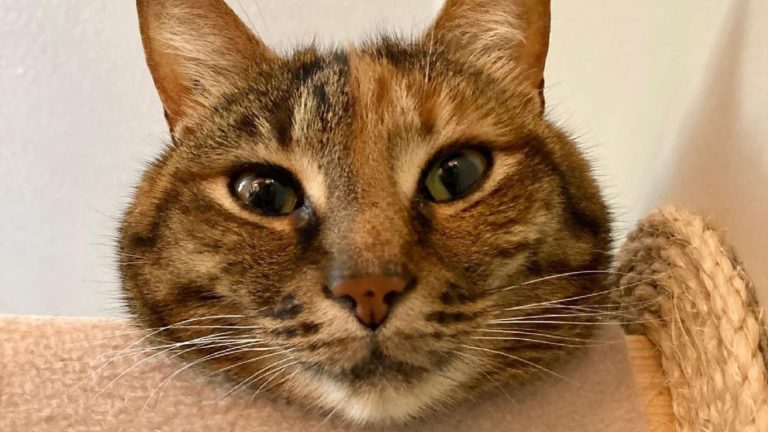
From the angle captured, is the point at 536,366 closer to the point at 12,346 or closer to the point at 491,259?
the point at 491,259

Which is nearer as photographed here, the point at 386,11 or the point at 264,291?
the point at 264,291

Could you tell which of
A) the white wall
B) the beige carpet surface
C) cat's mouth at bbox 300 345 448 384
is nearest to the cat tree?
the beige carpet surface

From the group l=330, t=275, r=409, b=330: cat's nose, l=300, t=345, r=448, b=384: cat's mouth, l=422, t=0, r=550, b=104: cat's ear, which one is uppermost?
l=422, t=0, r=550, b=104: cat's ear

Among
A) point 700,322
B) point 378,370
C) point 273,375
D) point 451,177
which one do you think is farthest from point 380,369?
point 700,322

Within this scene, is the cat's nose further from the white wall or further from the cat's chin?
the white wall

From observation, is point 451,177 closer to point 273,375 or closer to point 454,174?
point 454,174

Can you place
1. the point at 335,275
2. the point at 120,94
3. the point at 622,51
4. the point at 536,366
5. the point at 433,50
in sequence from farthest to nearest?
1. the point at 120,94
2. the point at 622,51
3. the point at 433,50
4. the point at 536,366
5. the point at 335,275

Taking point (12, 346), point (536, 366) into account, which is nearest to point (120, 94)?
point (12, 346)
